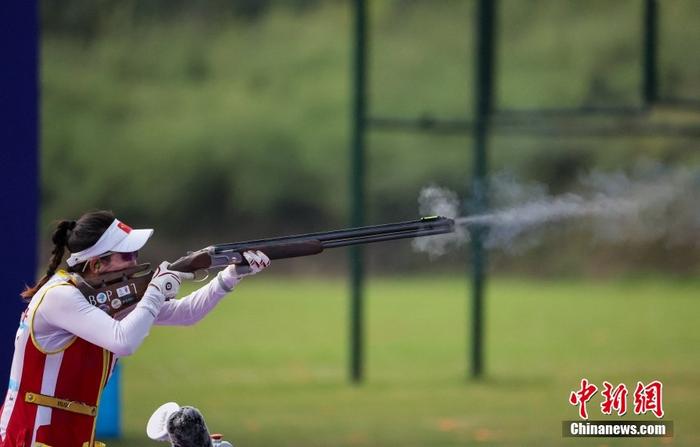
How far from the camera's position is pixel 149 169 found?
2777 cm

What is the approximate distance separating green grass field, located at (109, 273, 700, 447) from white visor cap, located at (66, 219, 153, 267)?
417 centimetres

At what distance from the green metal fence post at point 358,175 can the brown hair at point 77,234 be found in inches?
Result: 276

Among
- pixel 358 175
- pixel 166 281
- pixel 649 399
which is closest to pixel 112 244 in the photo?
pixel 166 281

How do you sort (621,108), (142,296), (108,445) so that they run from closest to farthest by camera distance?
(142,296), (108,445), (621,108)

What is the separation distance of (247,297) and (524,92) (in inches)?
284

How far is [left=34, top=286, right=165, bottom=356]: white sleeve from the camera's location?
194 inches

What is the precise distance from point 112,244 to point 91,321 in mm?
383

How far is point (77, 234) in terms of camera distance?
5.21 metres

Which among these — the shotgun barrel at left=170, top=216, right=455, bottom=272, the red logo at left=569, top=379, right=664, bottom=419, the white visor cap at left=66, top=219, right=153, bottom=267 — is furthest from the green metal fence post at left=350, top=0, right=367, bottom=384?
the white visor cap at left=66, top=219, right=153, bottom=267

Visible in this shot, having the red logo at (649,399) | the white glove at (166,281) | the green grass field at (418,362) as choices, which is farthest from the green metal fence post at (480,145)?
the white glove at (166,281)

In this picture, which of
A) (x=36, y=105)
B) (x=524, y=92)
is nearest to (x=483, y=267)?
(x=36, y=105)

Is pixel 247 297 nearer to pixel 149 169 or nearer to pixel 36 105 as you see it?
pixel 149 169

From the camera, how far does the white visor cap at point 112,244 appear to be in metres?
5.21

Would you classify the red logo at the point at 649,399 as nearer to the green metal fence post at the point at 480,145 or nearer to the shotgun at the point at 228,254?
the green metal fence post at the point at 480,145
